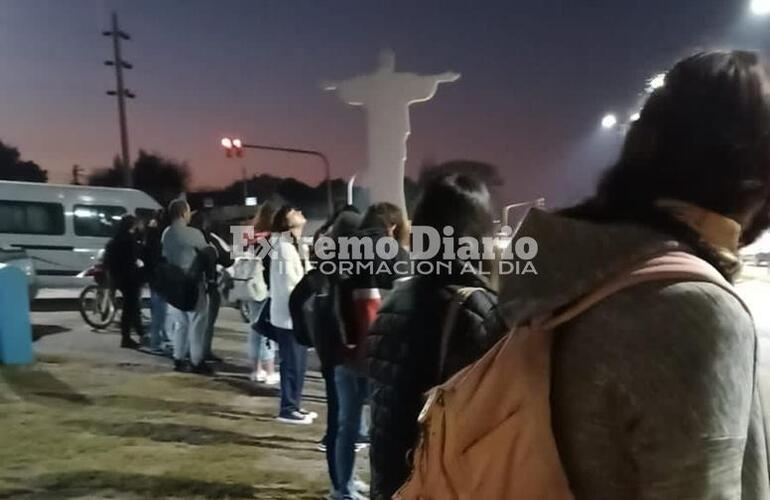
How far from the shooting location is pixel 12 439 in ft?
10.9

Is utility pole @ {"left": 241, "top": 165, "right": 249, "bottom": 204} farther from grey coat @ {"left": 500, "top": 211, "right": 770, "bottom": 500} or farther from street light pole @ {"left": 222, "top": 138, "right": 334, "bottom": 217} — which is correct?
grey coat @ {"left": 500, "top": 211, "right": 770, "bottom": 500}

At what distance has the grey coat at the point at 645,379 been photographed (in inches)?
22.7

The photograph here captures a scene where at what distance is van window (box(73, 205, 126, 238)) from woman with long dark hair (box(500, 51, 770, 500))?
3.42 metres

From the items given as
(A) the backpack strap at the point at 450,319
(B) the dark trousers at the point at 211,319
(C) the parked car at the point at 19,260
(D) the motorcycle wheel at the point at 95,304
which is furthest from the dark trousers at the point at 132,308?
(A) the backpack strap at the point at 450,319

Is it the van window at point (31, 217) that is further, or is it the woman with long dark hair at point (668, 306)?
the van window at point (31, 217)

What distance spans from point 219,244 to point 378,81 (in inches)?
50.4

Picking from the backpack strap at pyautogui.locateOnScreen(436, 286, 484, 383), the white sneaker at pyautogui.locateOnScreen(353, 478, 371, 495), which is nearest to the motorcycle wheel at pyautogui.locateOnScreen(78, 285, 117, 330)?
the white sneaker at pyautogui.locateOnScreen(353, 478, 371, 495)

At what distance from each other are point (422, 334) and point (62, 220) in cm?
293

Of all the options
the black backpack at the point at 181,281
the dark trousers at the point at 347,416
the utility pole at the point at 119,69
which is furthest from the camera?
the black backpack at the point at 181,281

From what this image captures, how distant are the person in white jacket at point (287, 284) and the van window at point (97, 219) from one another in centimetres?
89

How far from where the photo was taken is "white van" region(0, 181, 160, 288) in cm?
356

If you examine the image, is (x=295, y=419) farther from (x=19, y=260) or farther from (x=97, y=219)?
(x=19, y=260)

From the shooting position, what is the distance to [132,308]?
4.19 metres

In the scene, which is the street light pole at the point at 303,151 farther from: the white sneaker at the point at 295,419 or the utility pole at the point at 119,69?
the white sneaker at the point at 295,419
